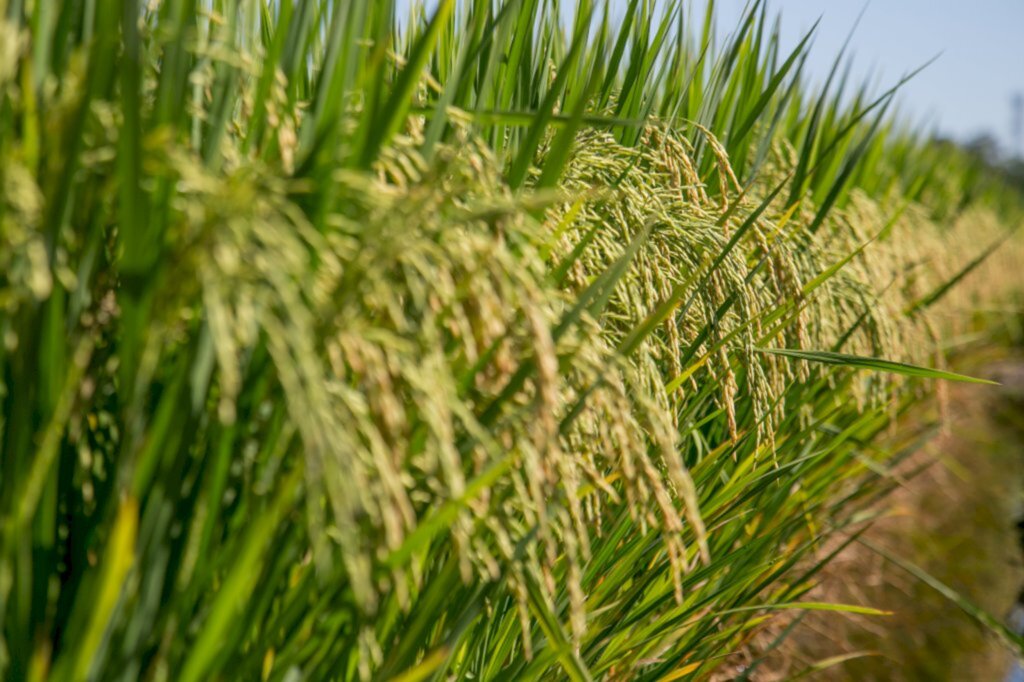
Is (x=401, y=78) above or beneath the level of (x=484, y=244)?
above

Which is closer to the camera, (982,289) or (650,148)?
(650,148)

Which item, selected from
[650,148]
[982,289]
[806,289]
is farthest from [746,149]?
[982,289]

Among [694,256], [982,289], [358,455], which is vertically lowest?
[982,289]

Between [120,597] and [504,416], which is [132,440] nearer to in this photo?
[120,597]

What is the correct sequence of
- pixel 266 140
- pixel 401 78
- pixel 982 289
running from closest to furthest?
1. pixel 401 78
2. pixel 266 140
3. pixel 982 289

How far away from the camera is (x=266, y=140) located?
45.0 inches

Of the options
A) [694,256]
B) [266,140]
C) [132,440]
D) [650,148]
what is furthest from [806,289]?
[132,440]

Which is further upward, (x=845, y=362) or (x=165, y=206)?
(x=165, y=206)

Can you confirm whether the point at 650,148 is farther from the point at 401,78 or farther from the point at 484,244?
the point at 484,244

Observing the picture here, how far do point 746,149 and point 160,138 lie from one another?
6.42 ft

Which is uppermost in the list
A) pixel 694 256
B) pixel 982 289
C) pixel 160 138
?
pixel 160 138

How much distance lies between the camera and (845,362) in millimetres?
1474

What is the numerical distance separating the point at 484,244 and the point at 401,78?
26 cm

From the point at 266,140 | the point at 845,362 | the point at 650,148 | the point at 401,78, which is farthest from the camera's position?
Answer: the point at 650,148
